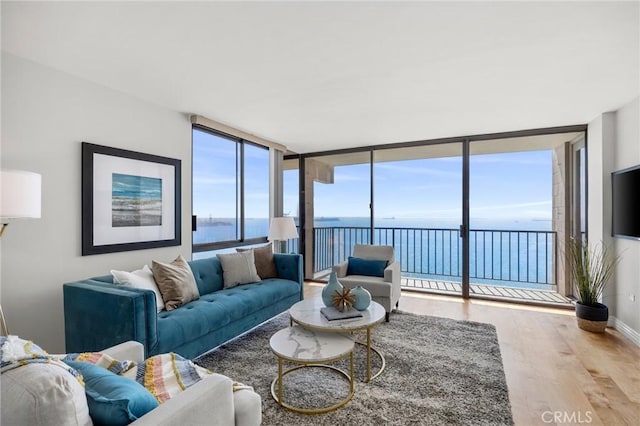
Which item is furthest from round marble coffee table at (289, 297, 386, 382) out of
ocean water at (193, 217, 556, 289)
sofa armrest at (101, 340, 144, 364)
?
ocean water at (193, 217, 556, 289)

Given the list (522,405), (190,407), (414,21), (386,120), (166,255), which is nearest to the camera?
(190,407)

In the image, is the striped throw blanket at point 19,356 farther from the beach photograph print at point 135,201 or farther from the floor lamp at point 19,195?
the beach photograph print at point 135,201

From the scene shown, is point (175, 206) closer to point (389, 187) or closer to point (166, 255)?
point (166, 255)

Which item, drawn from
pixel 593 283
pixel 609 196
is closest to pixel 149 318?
pixel 593 283

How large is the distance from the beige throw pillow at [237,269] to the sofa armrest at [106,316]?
1267 millimetres

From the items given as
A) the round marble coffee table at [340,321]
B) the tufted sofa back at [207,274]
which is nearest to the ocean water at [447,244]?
the tufted sofa back at [207,274]

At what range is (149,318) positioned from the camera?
2.10 meters

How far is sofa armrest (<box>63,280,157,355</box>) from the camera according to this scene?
6.74 ft

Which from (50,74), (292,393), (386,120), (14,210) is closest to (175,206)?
(50,74)

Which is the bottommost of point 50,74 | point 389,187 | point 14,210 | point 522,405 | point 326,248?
point 522,405

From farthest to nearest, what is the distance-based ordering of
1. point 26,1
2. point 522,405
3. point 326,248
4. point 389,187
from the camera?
point 326,248, point 389,187, point 522,405, point 26,1

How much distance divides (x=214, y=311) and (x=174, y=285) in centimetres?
42

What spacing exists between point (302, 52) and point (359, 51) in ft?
1.33

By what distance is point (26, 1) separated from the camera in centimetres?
173
